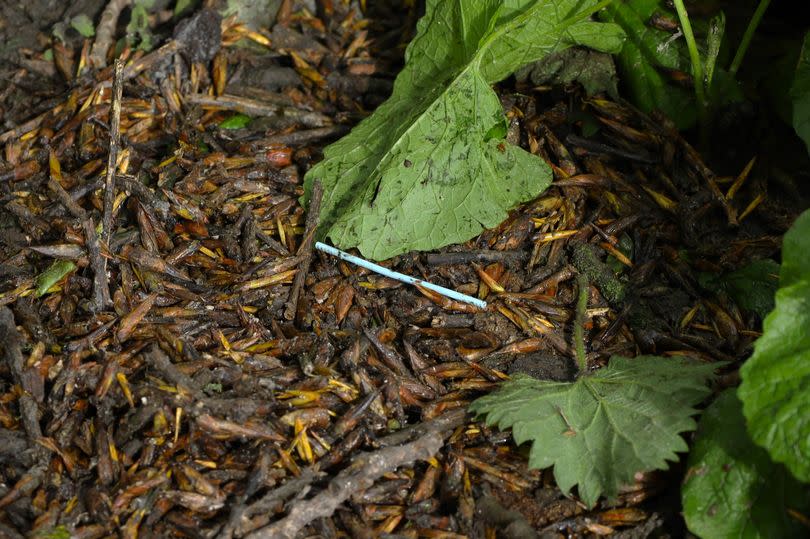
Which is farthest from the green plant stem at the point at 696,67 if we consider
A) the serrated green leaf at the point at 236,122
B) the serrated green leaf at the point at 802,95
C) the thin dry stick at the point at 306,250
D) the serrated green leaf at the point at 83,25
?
the serrated green leaf at the point at 83,25

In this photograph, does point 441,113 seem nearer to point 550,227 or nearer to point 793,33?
point 550,227

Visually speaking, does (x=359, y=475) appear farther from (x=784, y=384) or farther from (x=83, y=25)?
(x=83, y=25)

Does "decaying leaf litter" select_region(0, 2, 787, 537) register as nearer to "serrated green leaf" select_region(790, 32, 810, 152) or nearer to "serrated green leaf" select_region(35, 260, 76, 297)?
"serrated green leaf" select_region(35, 260, 76, 297)

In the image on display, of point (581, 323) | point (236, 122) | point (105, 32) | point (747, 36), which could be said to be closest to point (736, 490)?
point (581, 323)

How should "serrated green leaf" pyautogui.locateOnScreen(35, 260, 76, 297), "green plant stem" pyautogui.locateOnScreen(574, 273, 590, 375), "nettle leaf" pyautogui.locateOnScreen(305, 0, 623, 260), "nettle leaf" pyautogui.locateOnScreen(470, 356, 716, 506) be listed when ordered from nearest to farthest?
"nettle leaf" pyautogui.locateOnScreen(470, 356, 716, 506) < "green plant stem" pyautogui.locateOnScreen(574, 273, 590, 375) < "serrated green leaf" pyautogui.locateOnScreen(35, 260, 76, 297) < "nettle leaf" pyautogui.locateOnScreen(305, 0, 623, 260)

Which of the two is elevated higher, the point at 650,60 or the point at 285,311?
the point at 650,60

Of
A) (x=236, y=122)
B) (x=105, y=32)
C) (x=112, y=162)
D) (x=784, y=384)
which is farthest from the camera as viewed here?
(x=105, y=32)

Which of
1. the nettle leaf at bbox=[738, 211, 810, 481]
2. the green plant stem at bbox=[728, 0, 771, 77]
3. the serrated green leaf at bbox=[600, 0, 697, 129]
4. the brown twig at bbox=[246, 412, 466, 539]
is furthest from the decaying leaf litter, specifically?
the nettle leaf at bbox=[738, 211, 810, 481]
